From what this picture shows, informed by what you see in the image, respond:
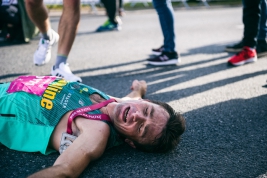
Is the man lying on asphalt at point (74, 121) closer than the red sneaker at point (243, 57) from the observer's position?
Yes

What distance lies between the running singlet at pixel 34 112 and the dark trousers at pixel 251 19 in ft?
8.53

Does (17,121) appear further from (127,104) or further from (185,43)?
(185,43)

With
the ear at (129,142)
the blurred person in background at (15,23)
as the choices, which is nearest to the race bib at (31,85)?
the ear at (129,142)

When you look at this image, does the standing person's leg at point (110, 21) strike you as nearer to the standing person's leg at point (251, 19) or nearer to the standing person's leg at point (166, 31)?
the standing person's leg at point (166, 31)

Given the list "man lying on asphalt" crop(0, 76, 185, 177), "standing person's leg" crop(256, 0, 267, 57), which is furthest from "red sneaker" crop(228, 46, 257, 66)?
"man lying on asphalt" crop(0, 76, 185, 177)

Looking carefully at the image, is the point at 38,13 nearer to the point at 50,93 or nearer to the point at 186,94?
the point at 50,93

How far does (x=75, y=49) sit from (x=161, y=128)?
3.18 metres

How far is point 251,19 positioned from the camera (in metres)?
3.65

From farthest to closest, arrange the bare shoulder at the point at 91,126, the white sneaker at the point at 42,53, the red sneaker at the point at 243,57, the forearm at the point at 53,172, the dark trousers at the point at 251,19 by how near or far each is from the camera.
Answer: the red sneaker at the point at 243,57 < the dark trousers at the point at 251,19 < the white sneaker at the point at 42,53 < the bare shoulder at the point at 91,126 < the forearm at the point at 53,172

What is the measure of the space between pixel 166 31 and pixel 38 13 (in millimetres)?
1582

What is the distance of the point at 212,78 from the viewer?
3436 millimetres

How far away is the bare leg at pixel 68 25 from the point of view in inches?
113

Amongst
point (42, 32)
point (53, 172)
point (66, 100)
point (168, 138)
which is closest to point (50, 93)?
point (66, 100)

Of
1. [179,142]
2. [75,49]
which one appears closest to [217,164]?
[179,142]
